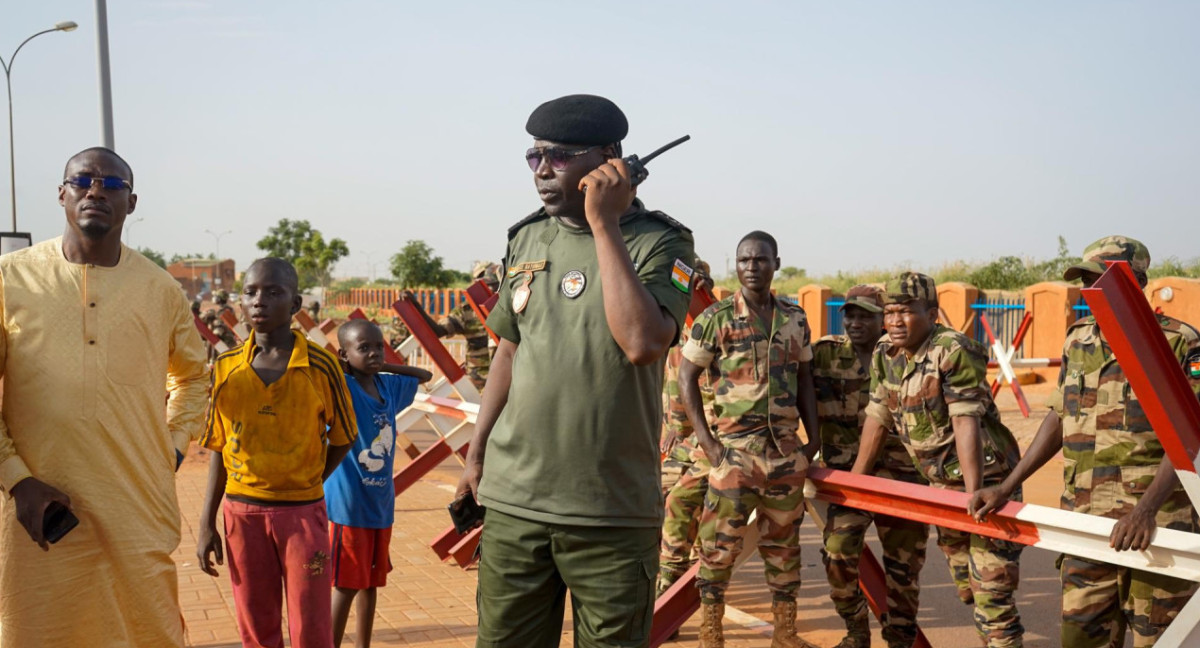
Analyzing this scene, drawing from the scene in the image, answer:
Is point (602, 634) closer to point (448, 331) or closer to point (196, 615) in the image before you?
point (196, 615)

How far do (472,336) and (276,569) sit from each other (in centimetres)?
645

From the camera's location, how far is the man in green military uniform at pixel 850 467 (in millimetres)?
4770

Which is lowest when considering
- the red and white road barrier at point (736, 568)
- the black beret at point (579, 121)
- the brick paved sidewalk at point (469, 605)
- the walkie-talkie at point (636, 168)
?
the brick paved sidewalk at point (469, 605)

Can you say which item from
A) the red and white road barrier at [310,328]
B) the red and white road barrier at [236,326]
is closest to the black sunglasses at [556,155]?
the red and white road barrier at [310,328]

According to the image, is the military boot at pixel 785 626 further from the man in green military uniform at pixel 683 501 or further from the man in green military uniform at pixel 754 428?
the man in green military uniform at pixel 683 501

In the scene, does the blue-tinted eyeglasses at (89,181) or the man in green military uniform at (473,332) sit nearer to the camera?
the blue-tinted eyeglasses at (89,181)

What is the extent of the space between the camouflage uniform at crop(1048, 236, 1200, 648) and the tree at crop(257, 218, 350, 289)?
56.4 metres

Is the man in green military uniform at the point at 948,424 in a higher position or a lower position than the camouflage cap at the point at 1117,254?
lower

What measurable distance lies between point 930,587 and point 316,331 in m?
5.64

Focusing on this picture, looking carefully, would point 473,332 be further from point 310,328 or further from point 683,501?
point 683,501

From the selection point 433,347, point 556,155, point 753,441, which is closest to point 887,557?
point 753,441

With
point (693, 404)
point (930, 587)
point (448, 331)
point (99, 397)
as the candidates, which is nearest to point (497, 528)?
point (99, 397)

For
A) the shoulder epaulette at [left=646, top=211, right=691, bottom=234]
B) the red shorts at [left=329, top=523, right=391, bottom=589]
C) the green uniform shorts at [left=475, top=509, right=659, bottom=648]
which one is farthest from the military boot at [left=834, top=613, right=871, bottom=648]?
the shoulder epaulette at [left=646, top=211, right=691, bottom=234]

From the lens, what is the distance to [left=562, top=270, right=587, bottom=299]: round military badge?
284 centimetres
